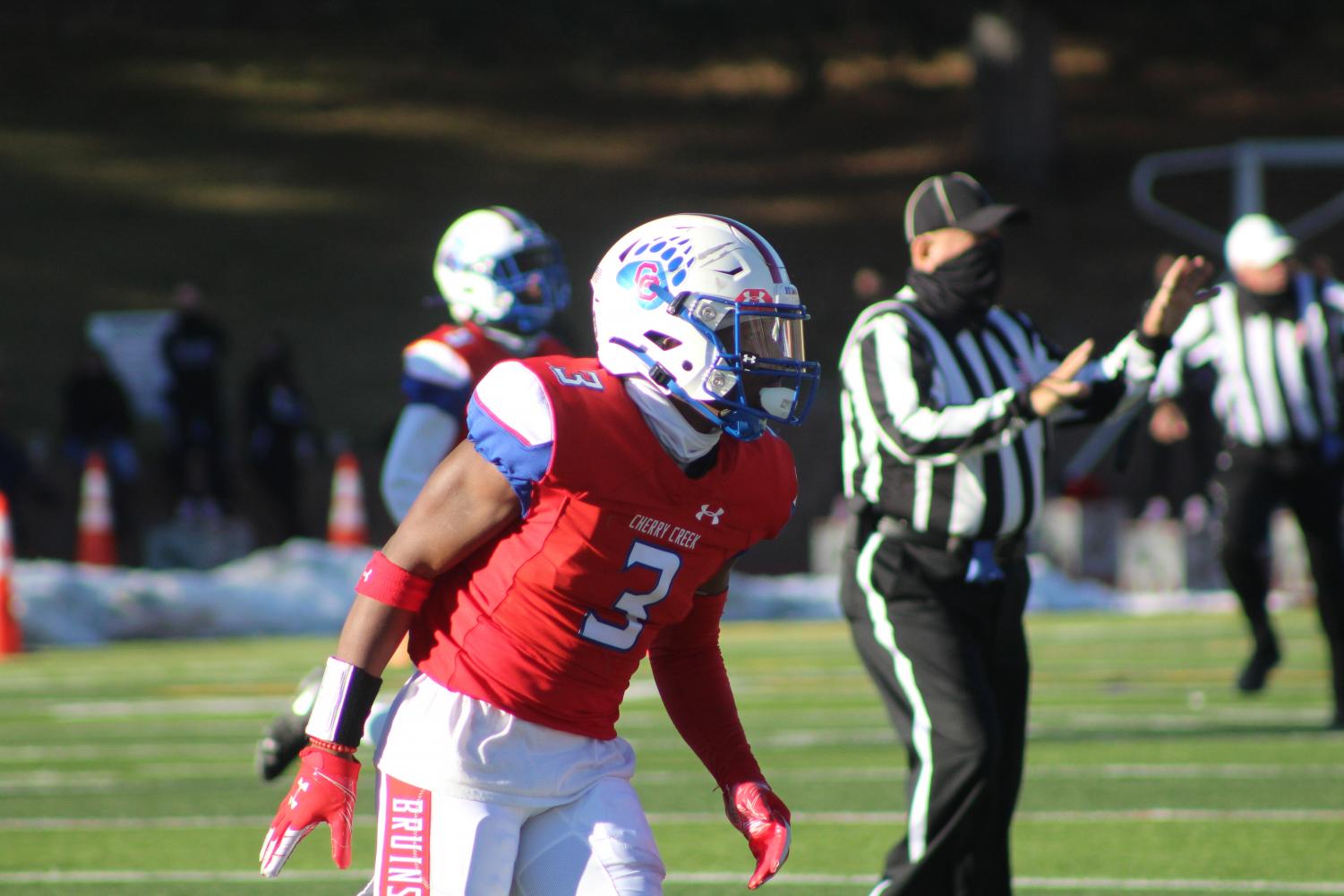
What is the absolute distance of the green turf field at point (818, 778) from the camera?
6559mm

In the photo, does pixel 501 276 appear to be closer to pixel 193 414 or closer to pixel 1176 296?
pixel 1176 296

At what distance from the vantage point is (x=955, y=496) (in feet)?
17.8

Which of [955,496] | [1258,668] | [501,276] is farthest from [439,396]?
[1258,668]

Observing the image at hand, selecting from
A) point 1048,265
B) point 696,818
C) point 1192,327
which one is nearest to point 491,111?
point 1048,265

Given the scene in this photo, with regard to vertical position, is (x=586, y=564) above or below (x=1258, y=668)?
above

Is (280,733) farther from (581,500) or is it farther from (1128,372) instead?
(1128,372)

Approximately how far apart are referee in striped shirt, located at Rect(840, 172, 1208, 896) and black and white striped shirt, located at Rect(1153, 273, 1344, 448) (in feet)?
13.3

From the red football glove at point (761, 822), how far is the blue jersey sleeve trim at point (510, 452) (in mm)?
730

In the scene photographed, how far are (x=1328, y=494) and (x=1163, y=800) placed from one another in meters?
2.52

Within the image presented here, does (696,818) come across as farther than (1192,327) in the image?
No

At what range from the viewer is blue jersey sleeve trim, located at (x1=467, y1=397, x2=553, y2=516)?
3.50 m

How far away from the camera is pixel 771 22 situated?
109 feet

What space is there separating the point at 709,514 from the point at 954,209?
7.63 ft

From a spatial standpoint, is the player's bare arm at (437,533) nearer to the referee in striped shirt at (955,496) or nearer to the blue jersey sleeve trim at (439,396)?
the referee in striped shirt at (955,496)
